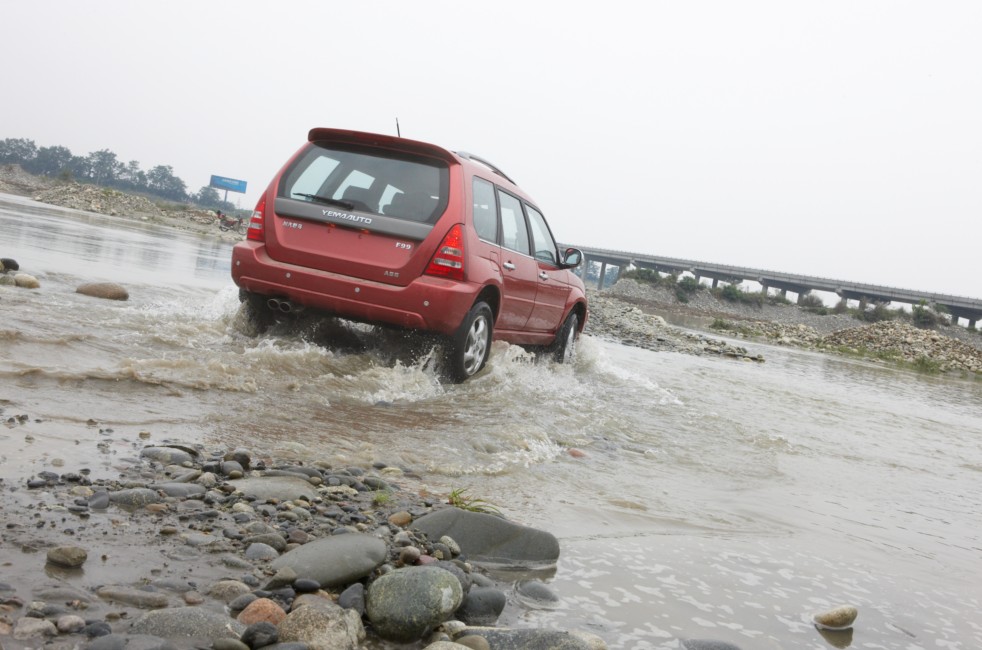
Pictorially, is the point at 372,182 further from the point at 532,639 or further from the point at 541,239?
the point at 532,639

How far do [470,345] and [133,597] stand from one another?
15.3 feet

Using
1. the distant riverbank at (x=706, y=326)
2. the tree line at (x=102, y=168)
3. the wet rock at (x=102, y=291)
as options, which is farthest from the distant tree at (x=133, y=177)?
the wet rock at (x=102, y=291)

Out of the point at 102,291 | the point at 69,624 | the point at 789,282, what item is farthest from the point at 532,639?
the point at 789,282

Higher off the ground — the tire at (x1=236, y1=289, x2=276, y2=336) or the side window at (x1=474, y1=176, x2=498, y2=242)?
the side window at (x1=474, y1=176, x2=498, y2=242)

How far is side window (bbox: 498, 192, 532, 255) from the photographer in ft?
24.3

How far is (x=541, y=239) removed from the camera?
860 centimetres

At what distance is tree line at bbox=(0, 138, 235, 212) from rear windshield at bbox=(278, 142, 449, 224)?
132 metres

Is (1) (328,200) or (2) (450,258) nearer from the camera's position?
(2) (450,258)

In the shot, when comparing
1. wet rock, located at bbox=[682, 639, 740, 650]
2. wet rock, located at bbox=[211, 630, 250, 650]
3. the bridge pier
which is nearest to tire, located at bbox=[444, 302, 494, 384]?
wet rock, located at bbox=[682, 639, 740, 650]

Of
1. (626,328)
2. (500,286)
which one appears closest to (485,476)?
(500,286)

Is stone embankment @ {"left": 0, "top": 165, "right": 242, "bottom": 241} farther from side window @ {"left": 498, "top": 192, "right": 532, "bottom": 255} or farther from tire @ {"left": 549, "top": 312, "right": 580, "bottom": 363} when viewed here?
side window @ {"left": 498, "top": 192, "right": 532, "bottom": 255}

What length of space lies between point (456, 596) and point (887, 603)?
1.79 m

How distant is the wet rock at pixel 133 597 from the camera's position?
2.14 meters

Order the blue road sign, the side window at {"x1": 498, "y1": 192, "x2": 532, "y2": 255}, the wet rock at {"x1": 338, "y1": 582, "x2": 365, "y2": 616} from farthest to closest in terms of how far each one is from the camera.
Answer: the blue road sign < the side window at {"x1": 498, "y1": 192, "x2": 532, "y2": 255} < the wet rock at {"x1": 338, "y1": 582, "x2": 365, "y2": 616}
